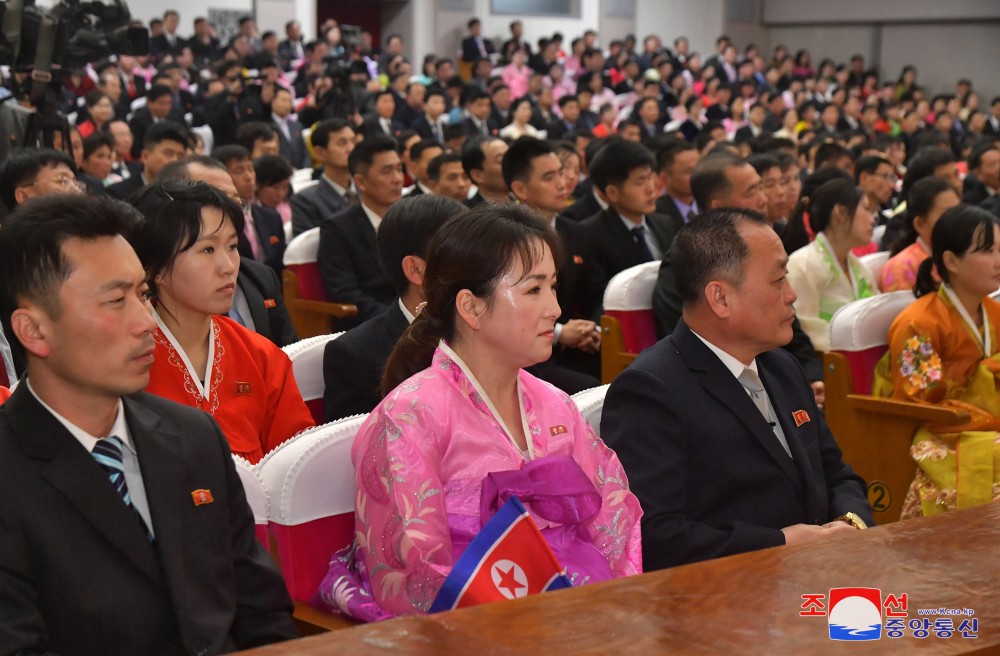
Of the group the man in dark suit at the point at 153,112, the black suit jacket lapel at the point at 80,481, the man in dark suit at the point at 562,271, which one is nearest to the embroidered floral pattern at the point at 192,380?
the black suit jacket lapel at the point at 80,481

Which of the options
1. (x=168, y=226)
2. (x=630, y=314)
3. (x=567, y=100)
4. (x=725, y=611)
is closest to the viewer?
(x=725, y=611)

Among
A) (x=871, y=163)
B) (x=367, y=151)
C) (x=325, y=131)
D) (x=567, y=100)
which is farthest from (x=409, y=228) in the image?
(x=567, y=100)

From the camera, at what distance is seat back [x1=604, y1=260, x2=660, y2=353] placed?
343cm

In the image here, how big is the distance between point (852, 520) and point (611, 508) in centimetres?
53

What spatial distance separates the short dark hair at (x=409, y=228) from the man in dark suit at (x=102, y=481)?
3.76 ft

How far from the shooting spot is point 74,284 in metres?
1.35

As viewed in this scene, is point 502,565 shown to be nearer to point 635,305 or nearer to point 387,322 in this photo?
point 387,322

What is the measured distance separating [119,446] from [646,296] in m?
2.27

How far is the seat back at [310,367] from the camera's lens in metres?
2.40

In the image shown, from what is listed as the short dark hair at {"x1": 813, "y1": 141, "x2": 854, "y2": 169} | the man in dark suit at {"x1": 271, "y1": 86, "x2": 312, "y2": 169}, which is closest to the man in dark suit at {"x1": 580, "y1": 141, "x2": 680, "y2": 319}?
the short dark hair at {"x1": 813, "y1": 141, "x2": 854, "y2": 169}

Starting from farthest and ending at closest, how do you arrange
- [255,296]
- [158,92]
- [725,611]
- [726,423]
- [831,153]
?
[158,92]
[831,153]
[255,296]
[726,423]
[725,611]

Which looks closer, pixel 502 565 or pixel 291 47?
pixel 502 565

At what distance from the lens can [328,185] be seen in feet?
Result: 18.4

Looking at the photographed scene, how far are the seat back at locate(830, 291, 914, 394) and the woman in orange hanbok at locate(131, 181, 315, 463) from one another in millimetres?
1527
